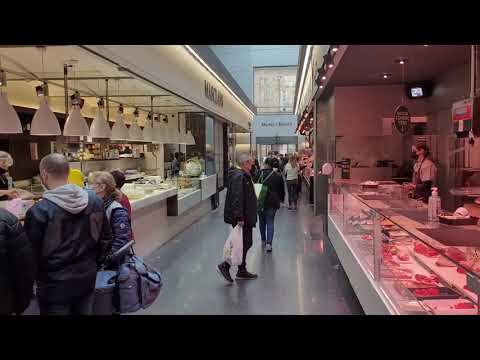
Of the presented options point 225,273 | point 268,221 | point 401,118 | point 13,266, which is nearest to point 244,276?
point 225,273

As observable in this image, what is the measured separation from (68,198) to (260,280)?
3.58 metres

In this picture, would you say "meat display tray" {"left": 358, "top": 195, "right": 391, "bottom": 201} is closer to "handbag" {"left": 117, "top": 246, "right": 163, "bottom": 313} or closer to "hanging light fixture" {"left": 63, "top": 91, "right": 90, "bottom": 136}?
"handbag" {"left": 117, "top": 246, "right": 163, "bottom": 313}

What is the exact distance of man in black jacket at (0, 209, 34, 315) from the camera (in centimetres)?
244

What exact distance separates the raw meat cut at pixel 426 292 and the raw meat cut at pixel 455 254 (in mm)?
382

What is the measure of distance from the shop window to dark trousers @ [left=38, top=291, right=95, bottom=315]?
92.9 ft

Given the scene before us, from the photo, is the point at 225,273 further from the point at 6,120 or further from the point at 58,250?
the point at 58,250

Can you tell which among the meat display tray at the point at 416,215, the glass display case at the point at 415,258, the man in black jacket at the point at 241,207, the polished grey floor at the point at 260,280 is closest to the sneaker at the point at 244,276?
the man in black jacket at the point at 241,207

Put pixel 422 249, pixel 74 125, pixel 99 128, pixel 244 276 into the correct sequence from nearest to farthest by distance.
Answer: pixel 422 249 < pixel 74 125 < pixel 244 276 < pixel 99 128

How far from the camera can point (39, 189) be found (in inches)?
336

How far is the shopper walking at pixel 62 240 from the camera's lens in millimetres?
2779

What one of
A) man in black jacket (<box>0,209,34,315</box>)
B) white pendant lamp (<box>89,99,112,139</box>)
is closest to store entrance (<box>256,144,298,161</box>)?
white pendant lamp (<box>89,99,112,139</box>)

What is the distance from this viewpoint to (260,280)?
592cm

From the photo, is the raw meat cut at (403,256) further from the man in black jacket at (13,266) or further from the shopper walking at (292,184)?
the shopper walking at (292,184)
